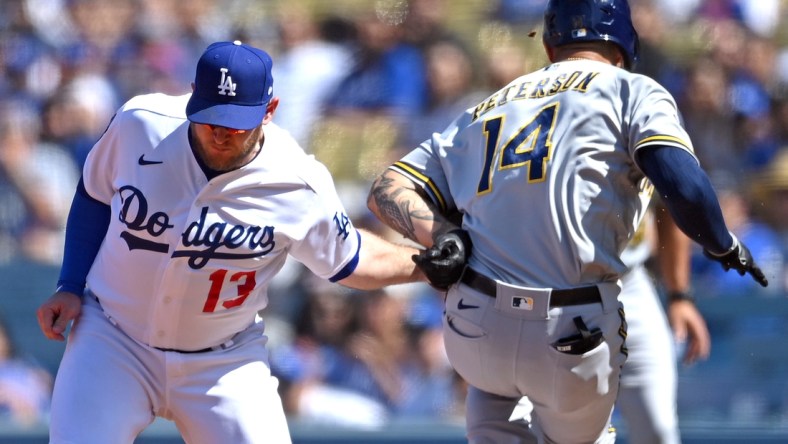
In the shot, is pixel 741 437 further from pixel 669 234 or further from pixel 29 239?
pixel 29 239

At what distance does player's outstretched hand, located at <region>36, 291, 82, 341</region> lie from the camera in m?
3.58

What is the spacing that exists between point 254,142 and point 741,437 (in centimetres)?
401

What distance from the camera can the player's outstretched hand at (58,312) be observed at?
3576 mm

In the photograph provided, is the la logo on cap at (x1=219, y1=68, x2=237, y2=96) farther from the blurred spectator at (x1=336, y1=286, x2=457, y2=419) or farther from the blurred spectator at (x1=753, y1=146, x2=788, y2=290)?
the blurred spectator at (x1=753, y1=146, x2=788, y2=290)

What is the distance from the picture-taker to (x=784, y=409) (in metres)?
6.72

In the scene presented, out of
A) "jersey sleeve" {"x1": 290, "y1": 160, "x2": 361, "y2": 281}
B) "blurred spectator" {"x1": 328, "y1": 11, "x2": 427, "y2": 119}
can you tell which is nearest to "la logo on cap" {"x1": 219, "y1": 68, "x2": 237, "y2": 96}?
"jersey sleeve" {"x1": 290, "y1": 160, "x2": 361, "y2": 281}

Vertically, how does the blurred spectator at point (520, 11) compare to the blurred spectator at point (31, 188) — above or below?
above

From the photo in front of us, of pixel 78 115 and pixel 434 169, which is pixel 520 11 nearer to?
pixel 78 115

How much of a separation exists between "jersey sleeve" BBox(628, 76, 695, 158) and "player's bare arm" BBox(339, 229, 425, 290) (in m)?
0.83

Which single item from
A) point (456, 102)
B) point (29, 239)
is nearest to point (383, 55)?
point (456, 102)

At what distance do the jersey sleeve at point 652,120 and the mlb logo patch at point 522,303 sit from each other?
0.51m

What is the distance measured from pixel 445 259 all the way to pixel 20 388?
476cm

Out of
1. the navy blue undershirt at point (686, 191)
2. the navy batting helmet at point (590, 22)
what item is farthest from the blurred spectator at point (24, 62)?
the navy blue undershirt at point (686, 191)

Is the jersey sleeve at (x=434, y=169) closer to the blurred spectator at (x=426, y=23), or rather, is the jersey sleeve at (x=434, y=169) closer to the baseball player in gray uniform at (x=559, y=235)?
the baseball player in gray uniform at (x=559, y=235)
